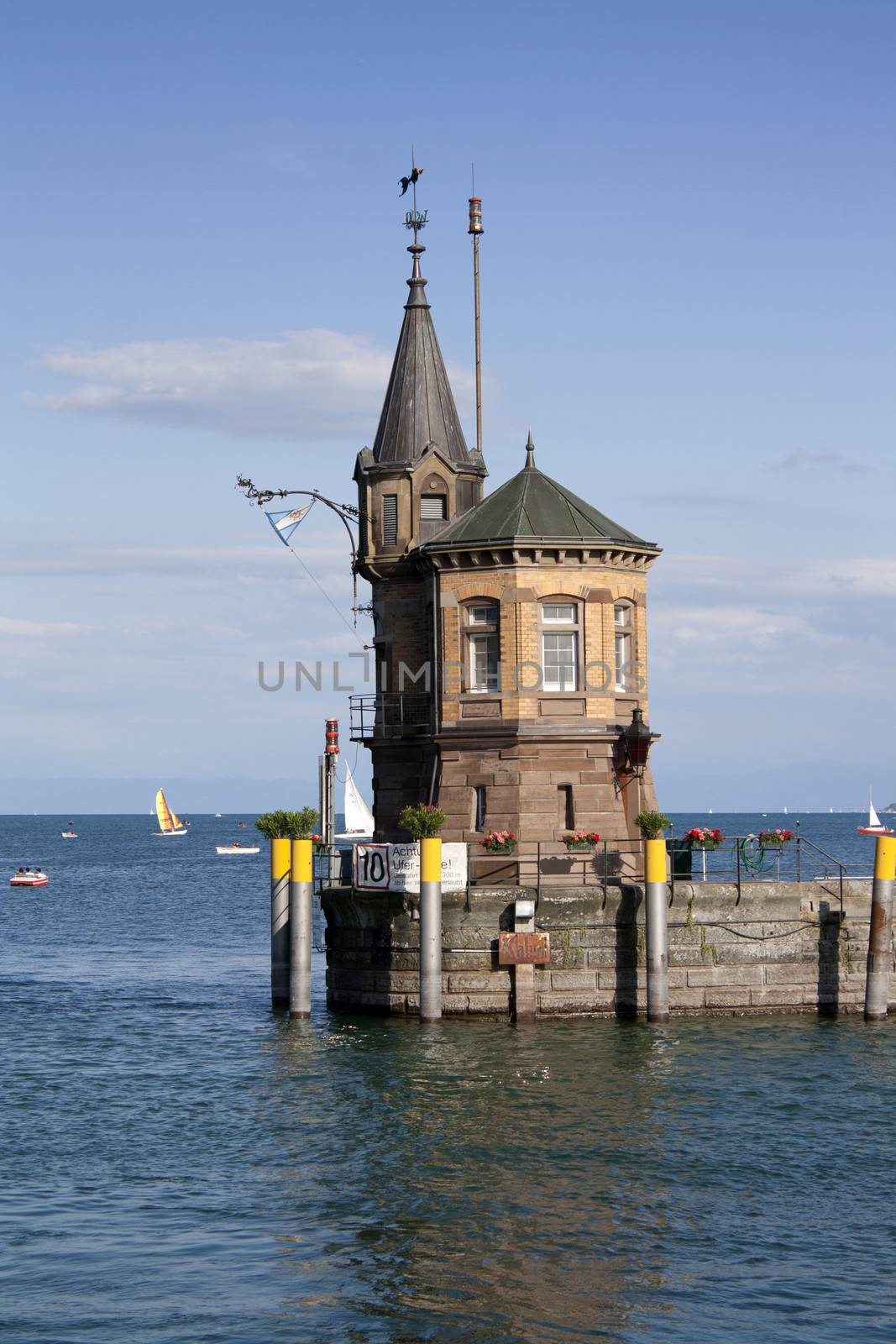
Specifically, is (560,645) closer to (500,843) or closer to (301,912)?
(500,843)

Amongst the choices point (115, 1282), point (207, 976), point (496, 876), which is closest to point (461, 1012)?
point (496, 876)

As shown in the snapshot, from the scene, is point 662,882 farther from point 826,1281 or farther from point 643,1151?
point 826,1281

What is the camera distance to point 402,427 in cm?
4719

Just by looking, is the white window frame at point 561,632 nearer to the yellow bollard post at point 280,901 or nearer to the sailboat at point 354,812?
the yellow bollard post at point 280,901

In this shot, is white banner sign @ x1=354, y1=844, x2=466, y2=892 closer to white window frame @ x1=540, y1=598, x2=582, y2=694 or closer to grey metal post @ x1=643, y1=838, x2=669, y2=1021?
grey metal post @ x1=643, y1=838, x2=669, y2=1021

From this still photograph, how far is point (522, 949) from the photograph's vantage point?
37.2 metres

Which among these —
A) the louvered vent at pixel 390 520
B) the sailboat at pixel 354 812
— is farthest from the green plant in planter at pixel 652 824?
the sailboat at pixel 354 812

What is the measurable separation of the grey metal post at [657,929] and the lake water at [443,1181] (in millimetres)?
654

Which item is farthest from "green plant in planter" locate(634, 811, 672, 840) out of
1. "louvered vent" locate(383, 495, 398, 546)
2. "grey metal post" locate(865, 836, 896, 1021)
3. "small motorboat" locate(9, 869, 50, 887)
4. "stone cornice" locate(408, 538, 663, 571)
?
"small motorboat" locate(9, 869, 50, 887)

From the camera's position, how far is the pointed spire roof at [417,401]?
154 ft

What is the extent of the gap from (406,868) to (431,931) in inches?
90.3

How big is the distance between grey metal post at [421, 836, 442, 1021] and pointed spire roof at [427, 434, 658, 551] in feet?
28.8

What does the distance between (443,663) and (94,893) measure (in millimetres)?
71435

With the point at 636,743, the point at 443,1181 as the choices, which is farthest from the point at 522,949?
the point at 443,1181
